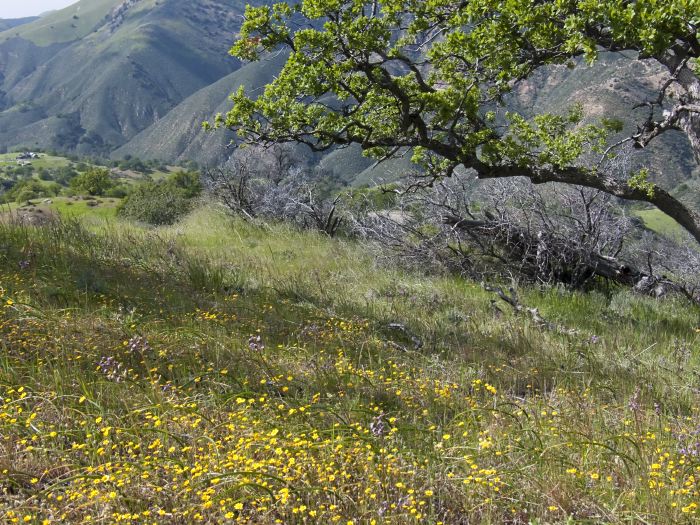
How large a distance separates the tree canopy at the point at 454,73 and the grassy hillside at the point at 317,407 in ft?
8.08

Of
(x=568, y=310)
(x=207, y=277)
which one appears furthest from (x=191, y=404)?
(x=568, y=310)

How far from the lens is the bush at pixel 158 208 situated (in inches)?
762

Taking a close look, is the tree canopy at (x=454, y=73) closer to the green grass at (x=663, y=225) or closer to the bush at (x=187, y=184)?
the green grass at (x=663, y=225)

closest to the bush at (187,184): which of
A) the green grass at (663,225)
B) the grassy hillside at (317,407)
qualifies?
the grassy hillside at (317,407)

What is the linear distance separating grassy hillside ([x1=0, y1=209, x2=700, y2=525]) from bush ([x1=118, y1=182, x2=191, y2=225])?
41.6 feet

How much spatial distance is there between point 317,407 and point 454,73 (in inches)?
259

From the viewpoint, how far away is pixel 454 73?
8.23 m

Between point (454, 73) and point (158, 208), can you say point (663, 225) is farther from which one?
point (454, 73)

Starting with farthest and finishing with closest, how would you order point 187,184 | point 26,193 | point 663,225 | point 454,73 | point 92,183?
point 663,225, point 26,193, point 92,183, point 187,184, point 454,73

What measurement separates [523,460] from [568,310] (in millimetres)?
5186

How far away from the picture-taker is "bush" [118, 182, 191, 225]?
63.5 feet

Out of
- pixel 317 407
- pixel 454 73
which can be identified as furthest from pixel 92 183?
pixel 317 407

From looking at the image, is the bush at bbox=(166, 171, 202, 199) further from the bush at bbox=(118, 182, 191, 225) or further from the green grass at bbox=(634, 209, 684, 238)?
the green grass at bbox=(634, 209, 684, 238)

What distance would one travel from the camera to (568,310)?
743 cm
